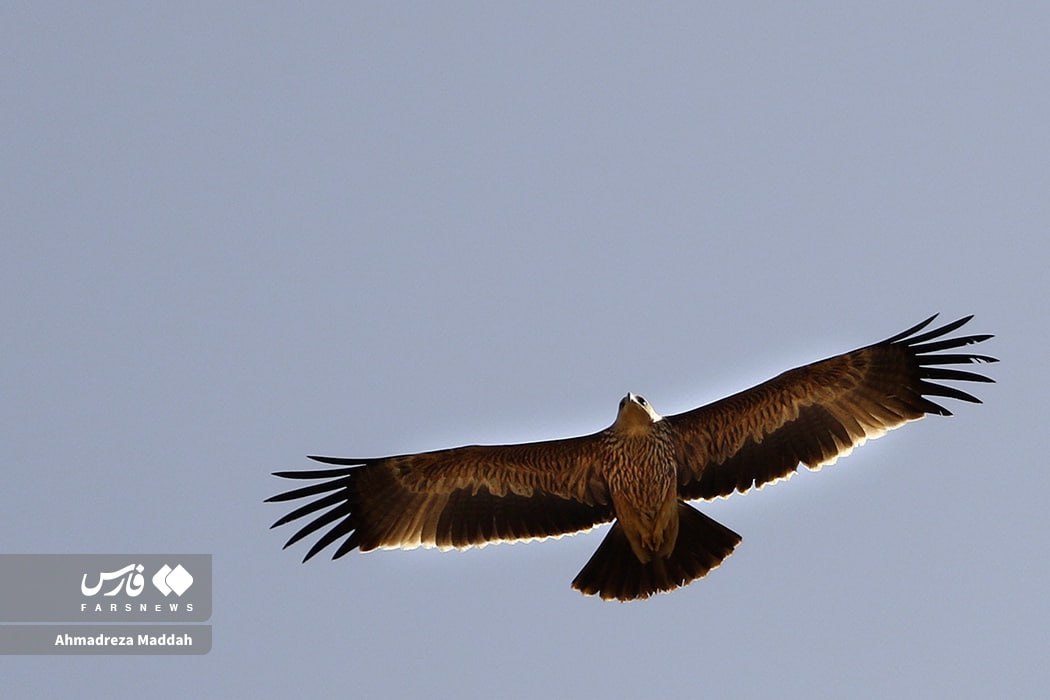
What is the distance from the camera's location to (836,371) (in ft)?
57.6

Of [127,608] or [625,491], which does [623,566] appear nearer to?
[625,491]

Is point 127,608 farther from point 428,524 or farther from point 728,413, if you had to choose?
point 728,413

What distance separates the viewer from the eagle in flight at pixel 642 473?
17.4 m

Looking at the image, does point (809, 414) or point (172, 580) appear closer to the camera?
point (809, 414)

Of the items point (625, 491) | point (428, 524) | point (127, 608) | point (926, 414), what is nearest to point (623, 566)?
point (625, 491)

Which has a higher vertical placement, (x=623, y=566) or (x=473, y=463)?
(x=473, y=463)

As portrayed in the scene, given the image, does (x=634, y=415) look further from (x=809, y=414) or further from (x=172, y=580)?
(x=172, y=580)

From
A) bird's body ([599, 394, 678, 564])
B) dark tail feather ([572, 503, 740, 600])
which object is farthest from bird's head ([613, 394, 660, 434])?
dark tail feather ([572, 503, 740, 600])

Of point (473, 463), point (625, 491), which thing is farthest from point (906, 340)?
point (473, 463)

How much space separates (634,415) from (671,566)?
1.47 meters

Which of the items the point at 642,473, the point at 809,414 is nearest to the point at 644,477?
the point at 642,473

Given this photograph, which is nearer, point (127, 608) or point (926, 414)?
point (926, 414)

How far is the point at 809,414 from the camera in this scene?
58.1 ft

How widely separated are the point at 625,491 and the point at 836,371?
7.52ft
